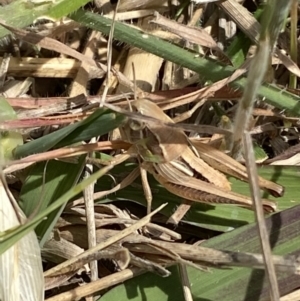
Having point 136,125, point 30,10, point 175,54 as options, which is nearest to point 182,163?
point 136,125

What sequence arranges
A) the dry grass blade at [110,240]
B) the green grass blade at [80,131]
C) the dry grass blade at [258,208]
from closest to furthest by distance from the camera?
1. the dry grass blade at [258,208]
2. the green grass blade at [80,131]
3. the dry grass blade at [110,240]

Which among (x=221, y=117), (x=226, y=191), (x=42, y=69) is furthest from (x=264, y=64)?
(x=42, y=69)

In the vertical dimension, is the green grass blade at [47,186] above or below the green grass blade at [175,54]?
below

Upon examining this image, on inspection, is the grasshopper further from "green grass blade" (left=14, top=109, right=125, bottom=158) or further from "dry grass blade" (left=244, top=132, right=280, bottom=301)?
"dry grass blade" (left=244, top=132, right=280, bottom=301)

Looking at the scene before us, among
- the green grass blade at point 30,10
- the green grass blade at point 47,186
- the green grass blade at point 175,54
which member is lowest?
the green grass blade at point 47,186

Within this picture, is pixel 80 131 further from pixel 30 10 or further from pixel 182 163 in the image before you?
pixel 30 10

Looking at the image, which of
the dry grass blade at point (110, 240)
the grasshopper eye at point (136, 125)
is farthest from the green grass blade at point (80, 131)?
the dry grass blade at point (110, 240)

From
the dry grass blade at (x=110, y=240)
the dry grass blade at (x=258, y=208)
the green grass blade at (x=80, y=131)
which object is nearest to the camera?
the dry grass blade at (x=258, y=208)

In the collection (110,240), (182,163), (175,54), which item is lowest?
(110,240)

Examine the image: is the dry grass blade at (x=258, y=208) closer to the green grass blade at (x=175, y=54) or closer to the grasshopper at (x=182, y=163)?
the grasshopper at (x=182, y=163)
